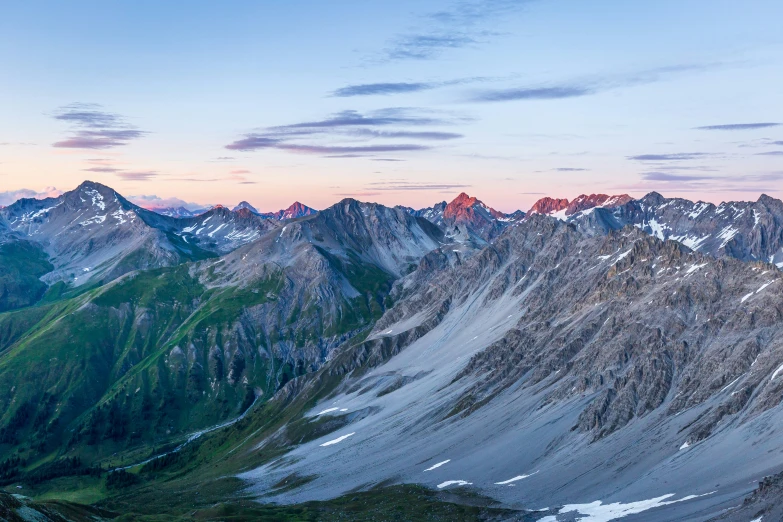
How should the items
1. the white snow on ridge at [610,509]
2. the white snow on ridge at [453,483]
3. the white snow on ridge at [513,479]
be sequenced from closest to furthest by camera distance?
the white snow on ridge at [610,509] < the white snow on ridge at [513,479] < the white snow on ridge at [453,483]

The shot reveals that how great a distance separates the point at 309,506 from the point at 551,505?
63.6m

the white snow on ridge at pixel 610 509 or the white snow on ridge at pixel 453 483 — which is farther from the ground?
the white snow on ridge at pixel 610 509

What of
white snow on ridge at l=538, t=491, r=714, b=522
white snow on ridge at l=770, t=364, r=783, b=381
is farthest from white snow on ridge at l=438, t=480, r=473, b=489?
white snow on ridge at l=770, t=364, r=783, b=381

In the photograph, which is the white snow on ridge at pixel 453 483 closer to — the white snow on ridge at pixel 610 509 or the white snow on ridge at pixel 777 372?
the white snow on ridge at pixel 610 509

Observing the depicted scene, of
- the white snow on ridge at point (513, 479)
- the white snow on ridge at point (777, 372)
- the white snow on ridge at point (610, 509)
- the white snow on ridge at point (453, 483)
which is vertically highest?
the white snow on ridge at point (777, 372)

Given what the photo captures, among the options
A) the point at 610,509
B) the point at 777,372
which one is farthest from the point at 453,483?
the point at 777,372

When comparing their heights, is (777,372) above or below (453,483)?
above

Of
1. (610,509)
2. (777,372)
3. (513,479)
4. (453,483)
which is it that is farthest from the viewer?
Answer: (453,483)

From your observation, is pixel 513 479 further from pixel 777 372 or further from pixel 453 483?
pixel 777 372

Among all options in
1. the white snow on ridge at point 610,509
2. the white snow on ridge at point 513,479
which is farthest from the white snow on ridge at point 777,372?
the white snow on ridge at point 513,479

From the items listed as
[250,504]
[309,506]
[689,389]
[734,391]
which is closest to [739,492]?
[734,391]

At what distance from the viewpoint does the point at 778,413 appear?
529ft

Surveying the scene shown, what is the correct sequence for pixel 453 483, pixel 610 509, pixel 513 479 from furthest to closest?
1. pixel 453 483
2. pixel 513 479
3. pixel 610 509

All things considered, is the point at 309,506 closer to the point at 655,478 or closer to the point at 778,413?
the point at 655,478
